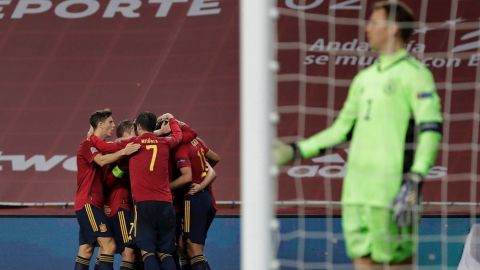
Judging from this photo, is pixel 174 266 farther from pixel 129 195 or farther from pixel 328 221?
pixel 328 221

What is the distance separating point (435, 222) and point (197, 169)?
6.82 feet

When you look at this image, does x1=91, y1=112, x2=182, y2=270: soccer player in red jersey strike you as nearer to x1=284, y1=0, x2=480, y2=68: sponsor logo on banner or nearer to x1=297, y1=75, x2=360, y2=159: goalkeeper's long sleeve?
x1=284, y1=0, x2=480, y2=68: sponsor logo on banner

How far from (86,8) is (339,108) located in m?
2.81

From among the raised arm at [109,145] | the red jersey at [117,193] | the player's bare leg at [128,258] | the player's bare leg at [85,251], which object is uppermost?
the raised arm at [109,145]

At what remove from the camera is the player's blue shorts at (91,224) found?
386 inches

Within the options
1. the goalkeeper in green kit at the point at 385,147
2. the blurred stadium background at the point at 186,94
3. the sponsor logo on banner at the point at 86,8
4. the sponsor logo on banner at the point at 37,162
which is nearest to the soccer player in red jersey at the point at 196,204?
the blurred stadium background at the point at 186,94

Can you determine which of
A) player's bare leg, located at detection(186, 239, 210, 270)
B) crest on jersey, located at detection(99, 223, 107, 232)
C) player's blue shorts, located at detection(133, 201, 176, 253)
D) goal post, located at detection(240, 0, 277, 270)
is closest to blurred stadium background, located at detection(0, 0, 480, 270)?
player's bare leg, located at detection(186, 239, 210, 270)

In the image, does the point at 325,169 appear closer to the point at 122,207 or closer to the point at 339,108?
the point at 339,108

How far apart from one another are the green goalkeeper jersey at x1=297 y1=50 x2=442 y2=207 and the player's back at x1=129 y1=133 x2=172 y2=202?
3.70m

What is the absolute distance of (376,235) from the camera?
5832mm

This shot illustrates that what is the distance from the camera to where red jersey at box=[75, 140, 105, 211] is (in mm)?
9727

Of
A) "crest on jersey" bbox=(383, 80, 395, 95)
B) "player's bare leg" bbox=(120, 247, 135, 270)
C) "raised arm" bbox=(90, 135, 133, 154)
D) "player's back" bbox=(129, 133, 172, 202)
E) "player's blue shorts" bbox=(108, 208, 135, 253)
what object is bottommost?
"player's bare leg" bbox=(120, 247, 135, 270)

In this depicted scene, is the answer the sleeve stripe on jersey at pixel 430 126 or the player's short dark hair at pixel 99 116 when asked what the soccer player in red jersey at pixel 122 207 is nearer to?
the player's short dark hair at pixel 99 116

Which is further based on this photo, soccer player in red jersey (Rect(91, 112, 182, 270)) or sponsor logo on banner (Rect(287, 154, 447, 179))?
sponsor logo on banner (Rect(287, 154, 447, 179))
